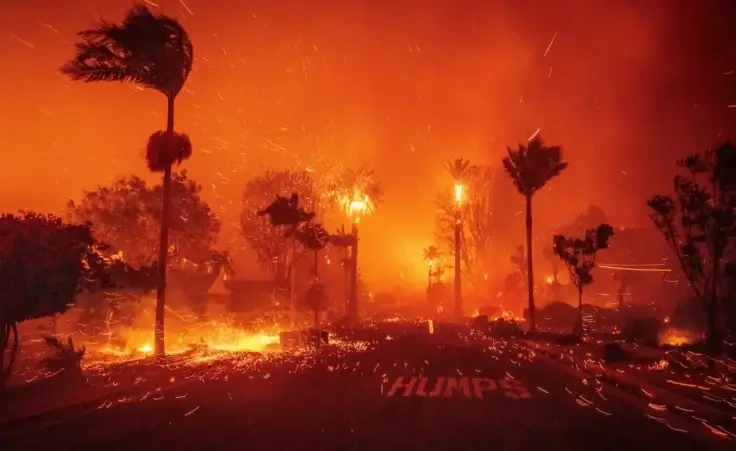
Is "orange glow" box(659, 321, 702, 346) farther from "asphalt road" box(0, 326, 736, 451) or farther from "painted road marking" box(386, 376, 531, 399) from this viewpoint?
"painted road marking" box(386, 376, 531, 399)

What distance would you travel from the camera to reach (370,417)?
42.9ft

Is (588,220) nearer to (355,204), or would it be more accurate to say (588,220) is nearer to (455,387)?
(355,204)

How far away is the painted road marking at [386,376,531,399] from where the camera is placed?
16641 mm

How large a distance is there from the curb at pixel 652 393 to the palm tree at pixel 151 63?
1591 cm

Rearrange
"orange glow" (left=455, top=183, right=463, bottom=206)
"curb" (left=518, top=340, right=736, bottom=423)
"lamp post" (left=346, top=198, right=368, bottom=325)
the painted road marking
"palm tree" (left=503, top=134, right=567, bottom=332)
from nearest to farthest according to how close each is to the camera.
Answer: "curb" (left=518, top=340, right=736, bottom=423)
the painted road marking
"palm tree" (left=503, top=134, right=567, bottom=332)
"lamp post" (left=346, top=198, right=368, bottom=325)
"orange glow" (left=455, top=183, right=463, bottom=206)

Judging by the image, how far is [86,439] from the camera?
11.1 meters

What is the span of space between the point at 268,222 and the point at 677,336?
47359 millimetres

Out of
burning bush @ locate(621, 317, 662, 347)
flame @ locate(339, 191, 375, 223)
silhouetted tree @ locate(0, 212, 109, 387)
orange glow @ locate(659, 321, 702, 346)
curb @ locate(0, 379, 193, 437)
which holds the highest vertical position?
flame @ locate(339, 191, 375, 223)

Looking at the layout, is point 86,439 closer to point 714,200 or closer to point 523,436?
point 523,436

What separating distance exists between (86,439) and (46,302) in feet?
20.9

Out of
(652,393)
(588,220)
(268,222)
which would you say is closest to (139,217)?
(268,222)

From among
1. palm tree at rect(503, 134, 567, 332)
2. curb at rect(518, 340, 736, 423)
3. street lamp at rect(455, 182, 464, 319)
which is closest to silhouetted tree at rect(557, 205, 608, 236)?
street lamp at rect(455, 182, 464, 319)

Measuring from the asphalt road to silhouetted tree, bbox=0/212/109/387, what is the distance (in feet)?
9.92

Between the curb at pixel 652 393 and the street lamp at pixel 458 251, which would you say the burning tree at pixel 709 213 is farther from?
the street lamp at pixel 458 251
